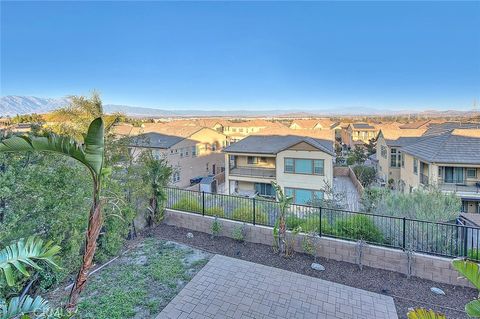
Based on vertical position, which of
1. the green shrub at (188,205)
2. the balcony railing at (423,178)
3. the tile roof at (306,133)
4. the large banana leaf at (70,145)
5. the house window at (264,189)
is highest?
the tile roof at (306,133)


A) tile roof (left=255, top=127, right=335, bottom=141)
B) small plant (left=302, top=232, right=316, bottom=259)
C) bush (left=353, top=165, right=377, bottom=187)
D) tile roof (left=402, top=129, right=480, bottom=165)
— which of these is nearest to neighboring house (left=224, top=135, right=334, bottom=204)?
tile roof (left=255, top=127, right=335, bottom=141)

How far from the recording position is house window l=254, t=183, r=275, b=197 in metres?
23.5

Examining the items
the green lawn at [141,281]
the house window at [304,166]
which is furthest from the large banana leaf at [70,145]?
the house window at [304,166]

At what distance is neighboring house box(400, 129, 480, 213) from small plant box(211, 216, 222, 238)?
13.4 metres

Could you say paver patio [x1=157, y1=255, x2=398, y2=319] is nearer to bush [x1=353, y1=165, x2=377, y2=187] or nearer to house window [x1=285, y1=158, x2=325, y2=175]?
house window [x1=285, y1=158, x2=325, y2=175]

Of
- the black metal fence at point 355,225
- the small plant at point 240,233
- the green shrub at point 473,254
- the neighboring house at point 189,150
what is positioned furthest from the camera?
the neighboring house at point 189,150

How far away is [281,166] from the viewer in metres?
22.1

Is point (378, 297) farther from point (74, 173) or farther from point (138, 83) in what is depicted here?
point (138, 83)

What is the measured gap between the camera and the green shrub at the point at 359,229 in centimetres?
772

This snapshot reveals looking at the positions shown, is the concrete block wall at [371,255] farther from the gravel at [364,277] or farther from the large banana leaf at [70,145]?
the large banana leaf at [70,145]

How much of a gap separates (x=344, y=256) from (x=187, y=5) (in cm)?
1529

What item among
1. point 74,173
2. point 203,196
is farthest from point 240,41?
point 74,173

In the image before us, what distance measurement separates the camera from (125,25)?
1677cm

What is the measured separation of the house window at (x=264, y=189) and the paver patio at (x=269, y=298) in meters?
16.4
